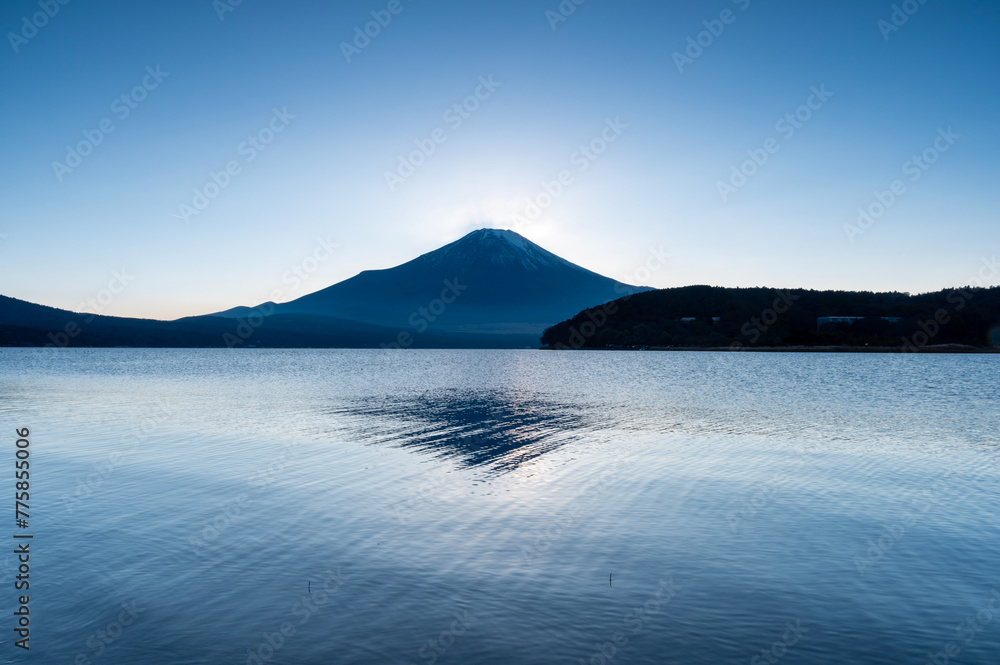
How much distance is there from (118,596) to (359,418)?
2865 centimetres

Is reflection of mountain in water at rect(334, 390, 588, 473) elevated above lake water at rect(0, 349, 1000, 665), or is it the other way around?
reflection of mountain in water at rect(334, 390, 588, 473)

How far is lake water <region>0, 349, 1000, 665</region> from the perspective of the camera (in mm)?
9352

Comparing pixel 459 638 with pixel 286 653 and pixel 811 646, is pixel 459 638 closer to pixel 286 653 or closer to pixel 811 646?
pixel 286 653

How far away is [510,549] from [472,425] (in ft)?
77.2

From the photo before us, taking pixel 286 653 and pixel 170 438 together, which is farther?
pixel 170 438

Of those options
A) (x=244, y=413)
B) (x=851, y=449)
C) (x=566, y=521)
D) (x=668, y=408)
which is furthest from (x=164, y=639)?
(x=668, y=408)

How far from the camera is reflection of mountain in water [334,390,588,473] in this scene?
88.7 ft

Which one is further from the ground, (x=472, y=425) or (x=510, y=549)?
(x=472, y=425)

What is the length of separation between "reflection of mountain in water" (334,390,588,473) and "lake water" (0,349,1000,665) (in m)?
0.39

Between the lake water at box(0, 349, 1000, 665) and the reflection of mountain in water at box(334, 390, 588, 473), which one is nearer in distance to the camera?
the lake water at box(0, 349, 1000, 665)

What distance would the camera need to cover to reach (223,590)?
1118 centimetres

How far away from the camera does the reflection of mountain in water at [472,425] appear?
2705 cm

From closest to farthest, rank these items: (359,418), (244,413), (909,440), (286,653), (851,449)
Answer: (286,653) → (851,449) → (909,440) → (359,418) → (244,413)

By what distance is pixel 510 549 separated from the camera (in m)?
13.4
